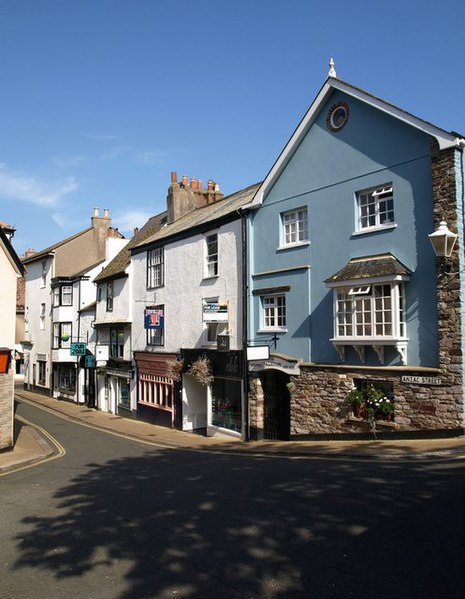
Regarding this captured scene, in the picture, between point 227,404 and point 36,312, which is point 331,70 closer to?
point 227,404

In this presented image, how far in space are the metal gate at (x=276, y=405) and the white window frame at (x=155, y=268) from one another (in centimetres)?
907

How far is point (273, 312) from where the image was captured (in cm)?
1867

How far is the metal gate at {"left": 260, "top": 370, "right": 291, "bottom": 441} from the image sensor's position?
60.8 ft

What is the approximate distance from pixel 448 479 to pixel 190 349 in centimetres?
1493

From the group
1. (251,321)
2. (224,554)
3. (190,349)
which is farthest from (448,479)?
(190,349)

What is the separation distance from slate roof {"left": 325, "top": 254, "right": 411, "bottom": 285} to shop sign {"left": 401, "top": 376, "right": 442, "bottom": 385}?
2.71 metres

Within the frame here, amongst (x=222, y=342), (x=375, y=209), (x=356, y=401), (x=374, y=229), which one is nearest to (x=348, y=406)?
(x=356, y=401)

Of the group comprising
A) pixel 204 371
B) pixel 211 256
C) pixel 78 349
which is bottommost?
pixel 204 371

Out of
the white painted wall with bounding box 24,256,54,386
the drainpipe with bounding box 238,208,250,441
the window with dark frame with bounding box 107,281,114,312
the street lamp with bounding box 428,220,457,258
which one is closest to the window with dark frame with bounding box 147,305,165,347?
the window with dark frame with bounding box 107,281,114,312

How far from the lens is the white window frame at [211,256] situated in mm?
21828

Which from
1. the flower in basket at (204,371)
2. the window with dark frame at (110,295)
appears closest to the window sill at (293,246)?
the flower in basket at (204,371)

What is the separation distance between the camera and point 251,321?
19281 millimetres

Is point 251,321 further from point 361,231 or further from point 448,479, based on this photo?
point 448,479

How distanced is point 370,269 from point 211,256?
363 inches
